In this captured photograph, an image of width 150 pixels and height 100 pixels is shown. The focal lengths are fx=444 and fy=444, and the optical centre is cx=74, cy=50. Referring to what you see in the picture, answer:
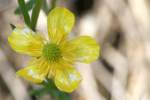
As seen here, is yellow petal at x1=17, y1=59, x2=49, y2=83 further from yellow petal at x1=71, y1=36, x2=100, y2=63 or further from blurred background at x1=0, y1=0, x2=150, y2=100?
blurred background at x1=0, y1=0, x2=150, y2=100

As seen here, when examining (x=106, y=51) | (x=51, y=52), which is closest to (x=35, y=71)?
(x=51, y=52)

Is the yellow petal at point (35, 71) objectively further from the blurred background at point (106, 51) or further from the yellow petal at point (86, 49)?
the blurred background at point (106, 51)

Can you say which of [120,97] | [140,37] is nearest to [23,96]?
[120,97]

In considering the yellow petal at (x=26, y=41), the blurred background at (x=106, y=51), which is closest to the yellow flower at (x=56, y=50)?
the yellow petal at (x=26, y=41)

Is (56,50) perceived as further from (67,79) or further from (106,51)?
(106,51)

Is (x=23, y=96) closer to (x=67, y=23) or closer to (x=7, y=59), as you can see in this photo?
(x=7, y=59)
